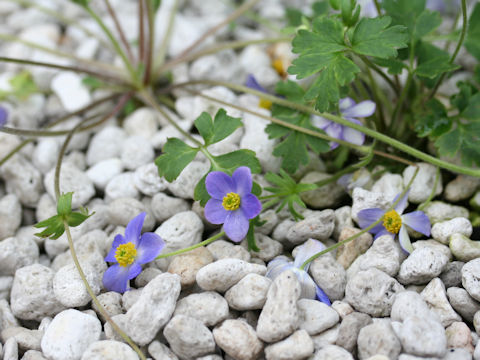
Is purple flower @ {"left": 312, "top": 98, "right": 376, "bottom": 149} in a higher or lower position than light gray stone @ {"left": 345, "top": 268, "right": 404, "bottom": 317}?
higher

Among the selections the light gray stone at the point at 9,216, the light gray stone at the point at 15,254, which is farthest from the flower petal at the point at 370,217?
the light gray stone at the point at 9,216

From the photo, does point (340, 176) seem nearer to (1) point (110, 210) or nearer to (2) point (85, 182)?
(1) point (110, 210)

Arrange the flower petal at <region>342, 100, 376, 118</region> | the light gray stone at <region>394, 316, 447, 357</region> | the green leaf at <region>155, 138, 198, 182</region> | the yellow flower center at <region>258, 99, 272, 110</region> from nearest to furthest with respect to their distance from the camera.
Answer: the light gray stone at <region>394, 316, 447, 357</region> < the green leaf at <region>155, 138, 198, 182</region> < the flower petal at <region>342, 100, 376, 118</region> < the yellow flower center at <region>258, 99, 272, 110</region>

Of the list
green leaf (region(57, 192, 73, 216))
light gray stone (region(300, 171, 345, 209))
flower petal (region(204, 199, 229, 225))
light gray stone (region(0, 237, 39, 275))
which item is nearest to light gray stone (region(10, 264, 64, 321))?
light gray stone (region(0, 237, 39, 275))

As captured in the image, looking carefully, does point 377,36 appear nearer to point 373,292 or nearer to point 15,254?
point 373,292

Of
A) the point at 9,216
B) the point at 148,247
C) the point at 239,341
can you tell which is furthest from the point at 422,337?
the point at 9,216

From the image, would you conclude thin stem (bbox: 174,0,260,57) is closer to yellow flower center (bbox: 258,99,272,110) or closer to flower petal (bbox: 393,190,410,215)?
yellow flower center (bbox: 258,99,272,110)
